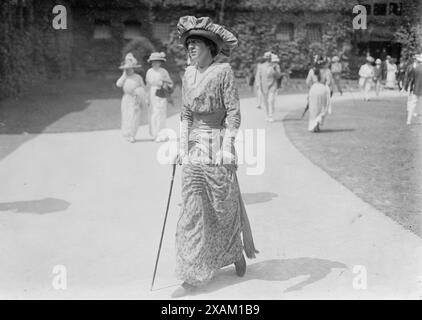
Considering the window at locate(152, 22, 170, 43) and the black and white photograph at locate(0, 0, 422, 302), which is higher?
the window at locate(152, 22, 170, 43)

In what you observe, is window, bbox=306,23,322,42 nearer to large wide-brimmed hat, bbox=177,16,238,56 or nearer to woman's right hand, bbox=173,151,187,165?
large wide-brimmed hat, bbox=177,16,238,56

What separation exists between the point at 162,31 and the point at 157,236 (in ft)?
83.5

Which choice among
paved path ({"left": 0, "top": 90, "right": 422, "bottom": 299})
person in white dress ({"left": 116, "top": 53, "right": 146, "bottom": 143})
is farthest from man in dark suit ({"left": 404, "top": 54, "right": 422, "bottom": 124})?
person in white dress ({"left": 116, "top": 53, "right": 146, "bottom": 143})

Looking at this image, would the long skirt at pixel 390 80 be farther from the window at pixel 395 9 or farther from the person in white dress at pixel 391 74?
the window at pixel 395 9

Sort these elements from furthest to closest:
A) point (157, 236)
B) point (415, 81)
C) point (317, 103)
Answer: point (415, 81)
point (317, 103)
point (157, 236)

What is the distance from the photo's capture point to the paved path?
4738 millimetres

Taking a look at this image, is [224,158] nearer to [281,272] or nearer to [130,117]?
[281,272]

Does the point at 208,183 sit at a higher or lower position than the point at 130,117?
higher

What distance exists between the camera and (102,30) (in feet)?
99.3

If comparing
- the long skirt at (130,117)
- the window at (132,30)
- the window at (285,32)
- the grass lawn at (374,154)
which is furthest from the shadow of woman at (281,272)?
the window at (285,32)

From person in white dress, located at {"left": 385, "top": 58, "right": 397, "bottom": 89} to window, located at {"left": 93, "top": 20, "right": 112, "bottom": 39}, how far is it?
13925 mm

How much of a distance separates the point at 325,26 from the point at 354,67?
278cm

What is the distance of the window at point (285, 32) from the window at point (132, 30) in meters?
7.38

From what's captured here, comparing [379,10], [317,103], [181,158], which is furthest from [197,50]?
[379,10]
